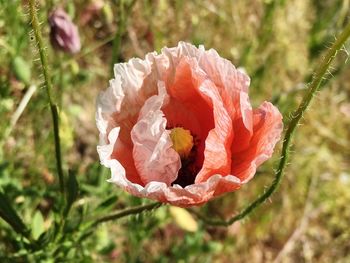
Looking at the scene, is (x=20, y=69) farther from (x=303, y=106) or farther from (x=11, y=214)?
(x=303, y=106)

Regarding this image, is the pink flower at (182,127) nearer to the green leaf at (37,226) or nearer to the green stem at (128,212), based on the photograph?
the green stem at (128,212)

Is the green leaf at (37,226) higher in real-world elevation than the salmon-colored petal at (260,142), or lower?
lower

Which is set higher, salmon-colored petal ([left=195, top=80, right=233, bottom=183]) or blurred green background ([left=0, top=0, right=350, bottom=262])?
salmon-colored petal ([left=195, top=80, right=233, bottom=183])

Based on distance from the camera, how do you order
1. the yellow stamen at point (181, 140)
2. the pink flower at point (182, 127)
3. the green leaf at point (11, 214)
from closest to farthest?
the pink flower at point (182, 127) < the yellow stamen at point (181, 140) < the green leaf at point (11, 214)

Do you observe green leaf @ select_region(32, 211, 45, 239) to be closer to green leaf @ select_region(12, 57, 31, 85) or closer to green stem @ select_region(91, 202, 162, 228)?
green stem @ select_region(91, 202, 162, 228)

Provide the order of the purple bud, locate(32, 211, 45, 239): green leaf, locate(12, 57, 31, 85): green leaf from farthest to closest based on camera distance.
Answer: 1. locate(12, 57, 31, 85): green leaf
2. the purple bud
3. locate(32, 211, 45, 239): green leaf

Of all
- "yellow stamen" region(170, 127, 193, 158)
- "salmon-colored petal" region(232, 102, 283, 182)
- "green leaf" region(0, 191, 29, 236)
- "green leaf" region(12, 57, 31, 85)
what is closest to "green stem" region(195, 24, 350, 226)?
"salmon-colored petal" region(232, 102, 283, 182)

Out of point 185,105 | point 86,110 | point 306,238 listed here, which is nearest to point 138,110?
point 185,105

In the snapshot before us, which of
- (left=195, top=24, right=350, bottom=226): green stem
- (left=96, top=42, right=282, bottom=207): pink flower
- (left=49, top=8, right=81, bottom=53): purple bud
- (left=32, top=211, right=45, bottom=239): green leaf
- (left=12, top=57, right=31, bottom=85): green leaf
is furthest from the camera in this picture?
(left=12, top=57, right=31, bottom=85): green leaf

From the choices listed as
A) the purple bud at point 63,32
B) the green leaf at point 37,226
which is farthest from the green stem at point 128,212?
the purple bud at point 63,32
